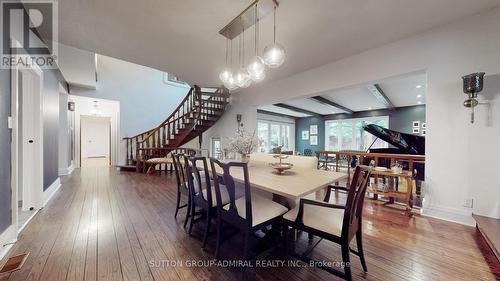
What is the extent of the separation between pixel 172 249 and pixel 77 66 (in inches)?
229

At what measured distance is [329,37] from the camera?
2646 millimetres

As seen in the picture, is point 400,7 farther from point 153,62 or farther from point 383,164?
point 153,62

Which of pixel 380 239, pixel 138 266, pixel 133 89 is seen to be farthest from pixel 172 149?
pixel 380 239

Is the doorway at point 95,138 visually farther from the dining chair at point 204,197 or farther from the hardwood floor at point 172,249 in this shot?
the dining chair at point 204,197

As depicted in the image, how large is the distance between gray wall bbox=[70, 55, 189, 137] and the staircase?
1.40 meters

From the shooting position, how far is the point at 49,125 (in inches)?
124

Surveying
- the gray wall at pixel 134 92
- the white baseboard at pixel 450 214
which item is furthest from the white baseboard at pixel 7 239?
the gray wall at pixel 134 92

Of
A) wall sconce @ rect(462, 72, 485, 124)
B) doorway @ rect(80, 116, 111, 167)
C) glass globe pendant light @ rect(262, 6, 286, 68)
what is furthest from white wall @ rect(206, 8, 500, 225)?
doorway @ rect(80, 116, 111, 167)

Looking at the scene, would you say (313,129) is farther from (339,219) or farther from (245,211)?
(245,211)

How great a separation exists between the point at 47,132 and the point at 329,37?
487 cm

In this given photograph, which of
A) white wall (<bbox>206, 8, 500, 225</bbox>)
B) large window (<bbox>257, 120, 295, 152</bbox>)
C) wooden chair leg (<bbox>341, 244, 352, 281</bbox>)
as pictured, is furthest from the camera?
large window (<bbox>257, 120, 295, 152</bbox>)

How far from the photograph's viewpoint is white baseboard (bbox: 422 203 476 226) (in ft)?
7.27

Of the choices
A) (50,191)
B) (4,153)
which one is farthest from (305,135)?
(4,153)

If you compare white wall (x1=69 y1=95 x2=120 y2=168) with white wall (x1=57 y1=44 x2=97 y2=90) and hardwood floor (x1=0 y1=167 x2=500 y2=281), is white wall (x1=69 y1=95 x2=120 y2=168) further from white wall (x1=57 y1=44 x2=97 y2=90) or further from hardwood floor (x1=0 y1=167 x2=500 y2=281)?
hardwood floor (x1=0 y1=167 x2=500 y2=281)
